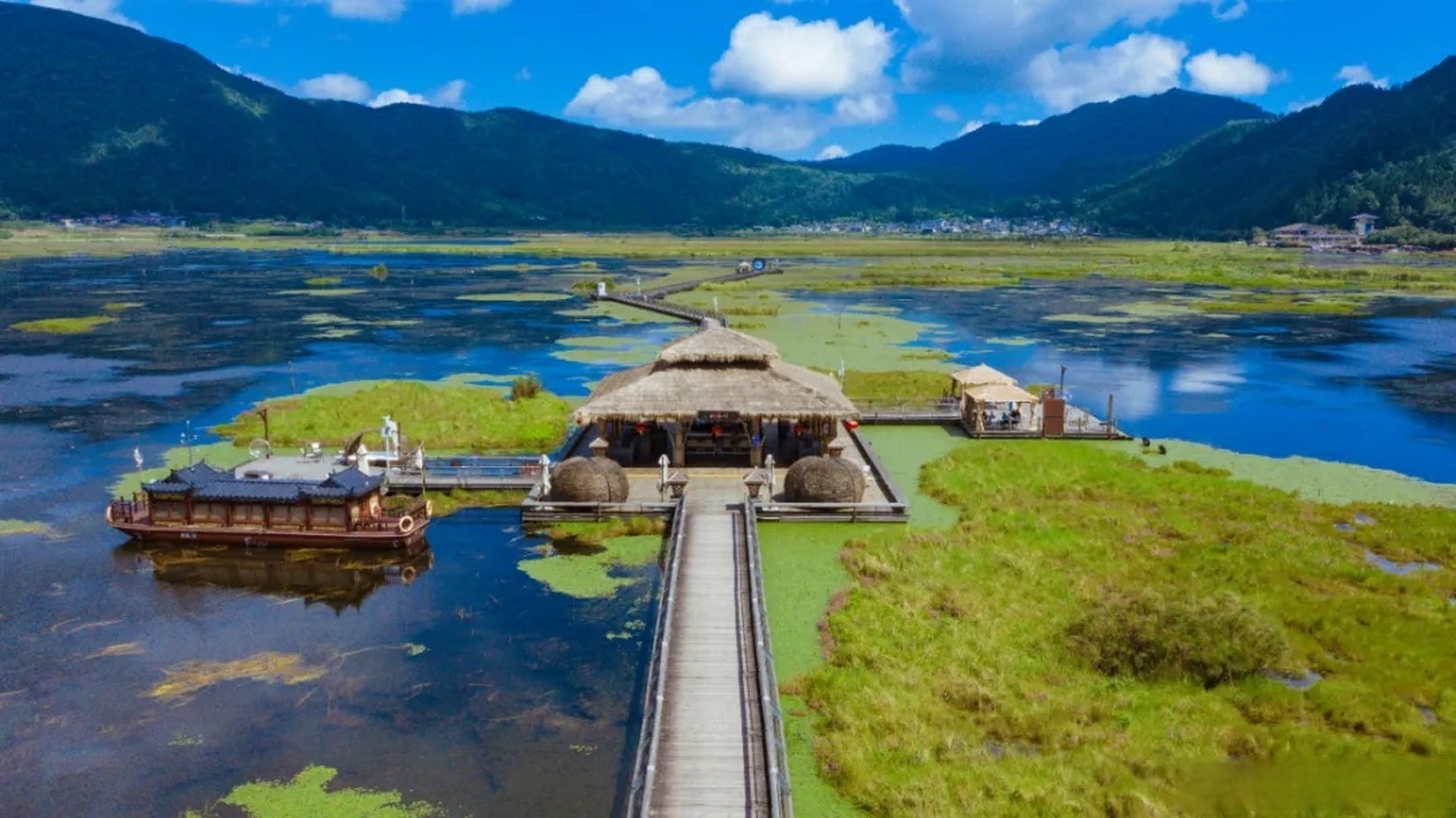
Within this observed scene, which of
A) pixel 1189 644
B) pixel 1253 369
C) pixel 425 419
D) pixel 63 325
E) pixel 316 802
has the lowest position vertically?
pixel 316 802

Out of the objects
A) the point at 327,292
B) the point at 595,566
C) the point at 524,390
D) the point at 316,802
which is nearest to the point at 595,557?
the point at 595,566

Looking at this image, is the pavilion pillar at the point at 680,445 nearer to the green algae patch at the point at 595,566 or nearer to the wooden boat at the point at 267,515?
the green algae patch at the point at 595,566

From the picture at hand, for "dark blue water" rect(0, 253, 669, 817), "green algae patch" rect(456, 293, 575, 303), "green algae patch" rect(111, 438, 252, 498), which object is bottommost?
"dark blue water" rect(0, 253, 669, 817)

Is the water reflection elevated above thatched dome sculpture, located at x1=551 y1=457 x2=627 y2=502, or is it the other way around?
thatched dome sculpture, located at x1=551 y1=457 x2=627 y2=502

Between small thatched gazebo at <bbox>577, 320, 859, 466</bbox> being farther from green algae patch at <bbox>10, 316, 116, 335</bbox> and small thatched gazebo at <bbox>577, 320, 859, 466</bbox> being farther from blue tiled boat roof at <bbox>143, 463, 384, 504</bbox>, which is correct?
green algae patch at <bbox>10, 316, 116, 335</bbox>

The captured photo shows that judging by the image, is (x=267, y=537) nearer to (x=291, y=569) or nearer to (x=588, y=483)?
(x=291, y=569)

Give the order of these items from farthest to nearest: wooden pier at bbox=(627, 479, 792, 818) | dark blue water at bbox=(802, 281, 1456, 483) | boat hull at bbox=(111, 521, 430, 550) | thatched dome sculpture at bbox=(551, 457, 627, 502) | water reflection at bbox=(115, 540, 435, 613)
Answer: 1. dark blue water at bbox=(802, 281, 1456, 483)
2. thatched dome sculpture at bbox=(551, 457, 627, 502)
3. boat hull at bbox=(111, 521, 430, 550)
4. water reflection at bbox=(115, 540, 435, 613)
5. wooden pier at bbox=(627, 479, 792, 818)

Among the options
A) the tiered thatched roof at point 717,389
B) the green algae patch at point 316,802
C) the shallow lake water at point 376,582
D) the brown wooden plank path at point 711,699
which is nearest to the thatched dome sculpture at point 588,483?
the shallow lake water at point 376,582

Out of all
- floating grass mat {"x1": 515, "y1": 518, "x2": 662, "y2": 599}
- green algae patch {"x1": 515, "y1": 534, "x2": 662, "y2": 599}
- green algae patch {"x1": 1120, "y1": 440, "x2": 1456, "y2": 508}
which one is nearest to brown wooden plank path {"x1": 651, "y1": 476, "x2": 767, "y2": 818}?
green algae patch {"x1": 515, "y1": 534, "x2": 662, "y2": 599}
